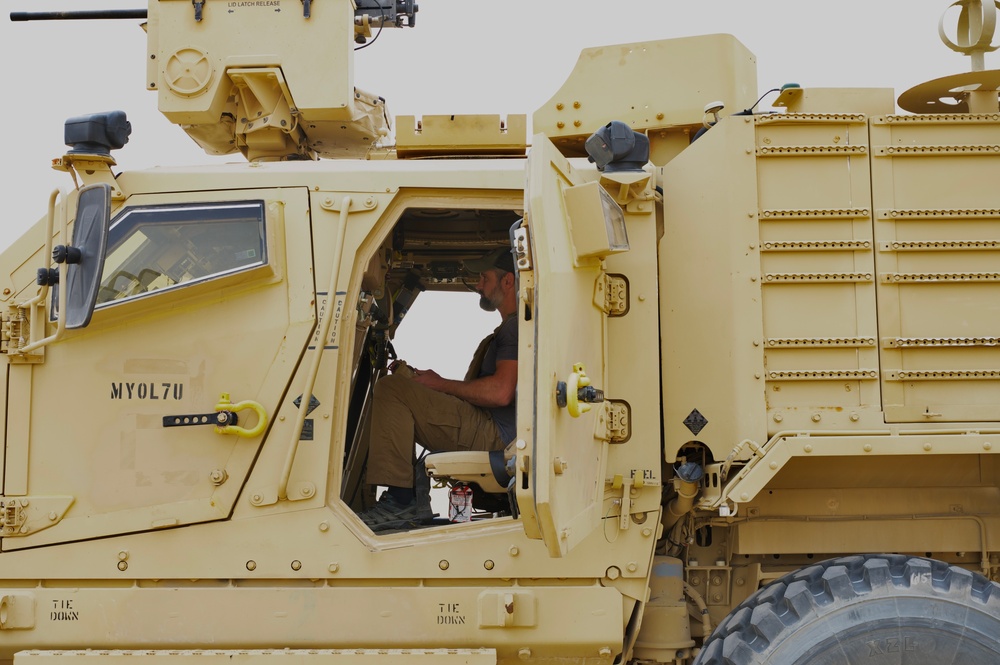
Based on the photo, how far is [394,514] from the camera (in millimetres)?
4898

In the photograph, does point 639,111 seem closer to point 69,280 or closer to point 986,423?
point 986,423

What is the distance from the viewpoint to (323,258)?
4238 mm

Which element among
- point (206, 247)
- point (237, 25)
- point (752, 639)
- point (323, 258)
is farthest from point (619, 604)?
point (237, 25)

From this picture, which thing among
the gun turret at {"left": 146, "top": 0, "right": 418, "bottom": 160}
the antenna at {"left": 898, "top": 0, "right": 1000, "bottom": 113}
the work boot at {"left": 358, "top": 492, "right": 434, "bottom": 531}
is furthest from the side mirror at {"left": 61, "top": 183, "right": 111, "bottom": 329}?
the antenna at {"left": 898, "top": 0, "right": 1000, "bottom": 113}

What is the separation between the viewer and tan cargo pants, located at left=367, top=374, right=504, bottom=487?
16.5 ft

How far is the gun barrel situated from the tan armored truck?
188 centimetres

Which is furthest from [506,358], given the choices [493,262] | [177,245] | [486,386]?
[177,245]

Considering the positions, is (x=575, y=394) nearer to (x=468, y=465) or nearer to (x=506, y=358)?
(x=468, y=465)

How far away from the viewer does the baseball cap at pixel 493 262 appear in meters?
5.46

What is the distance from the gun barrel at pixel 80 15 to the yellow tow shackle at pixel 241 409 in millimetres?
2830

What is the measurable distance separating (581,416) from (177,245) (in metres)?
1.84

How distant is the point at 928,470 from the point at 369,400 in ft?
9.50

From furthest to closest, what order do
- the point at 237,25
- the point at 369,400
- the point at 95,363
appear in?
1. the point at 369,400
2. the point at 237,25
3. the point at 95,363

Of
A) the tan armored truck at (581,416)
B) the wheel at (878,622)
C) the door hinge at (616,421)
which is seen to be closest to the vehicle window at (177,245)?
the tan armored truck at (581,416)
